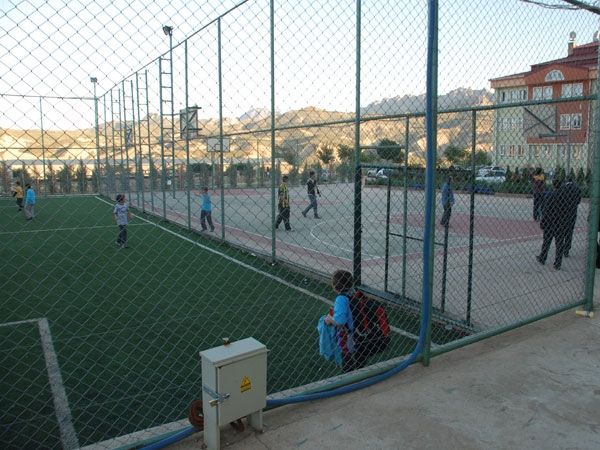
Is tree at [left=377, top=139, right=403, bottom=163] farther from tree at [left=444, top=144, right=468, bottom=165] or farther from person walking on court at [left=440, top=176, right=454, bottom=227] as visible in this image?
person walking on court at [left=440, top=176, right=454, bottom=227]

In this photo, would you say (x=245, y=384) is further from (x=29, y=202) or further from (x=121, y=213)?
(x=29, y=202)

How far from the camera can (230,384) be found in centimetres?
315

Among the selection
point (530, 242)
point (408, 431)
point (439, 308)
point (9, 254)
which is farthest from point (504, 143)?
point (9, 254)

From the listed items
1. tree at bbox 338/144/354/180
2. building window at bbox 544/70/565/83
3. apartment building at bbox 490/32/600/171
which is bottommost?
tree at bbox 338/144/354/180

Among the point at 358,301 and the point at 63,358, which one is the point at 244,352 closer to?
the point at 358,301

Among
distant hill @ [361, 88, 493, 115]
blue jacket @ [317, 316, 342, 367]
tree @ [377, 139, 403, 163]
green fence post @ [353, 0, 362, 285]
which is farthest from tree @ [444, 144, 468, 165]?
blue jacket @ [317, 316, 342, 367]

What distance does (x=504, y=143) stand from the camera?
37.4ft

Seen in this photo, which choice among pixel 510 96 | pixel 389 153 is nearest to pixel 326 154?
pixel 389 153

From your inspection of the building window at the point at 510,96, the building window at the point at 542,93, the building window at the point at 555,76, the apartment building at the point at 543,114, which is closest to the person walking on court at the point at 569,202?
Answer: the apartment building at the point at 543,114

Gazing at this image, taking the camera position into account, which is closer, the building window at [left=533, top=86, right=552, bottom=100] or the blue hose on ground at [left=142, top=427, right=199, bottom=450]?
the blue hose on ground at [left=142, top=427, right=199, bottom=450]

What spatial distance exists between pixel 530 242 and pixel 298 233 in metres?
6.59

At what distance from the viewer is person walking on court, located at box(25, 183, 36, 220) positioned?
1853 cm

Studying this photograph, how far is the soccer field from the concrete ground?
1.17m

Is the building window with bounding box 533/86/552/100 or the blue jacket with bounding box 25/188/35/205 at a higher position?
the building window with bounding box 533/86/552/100
